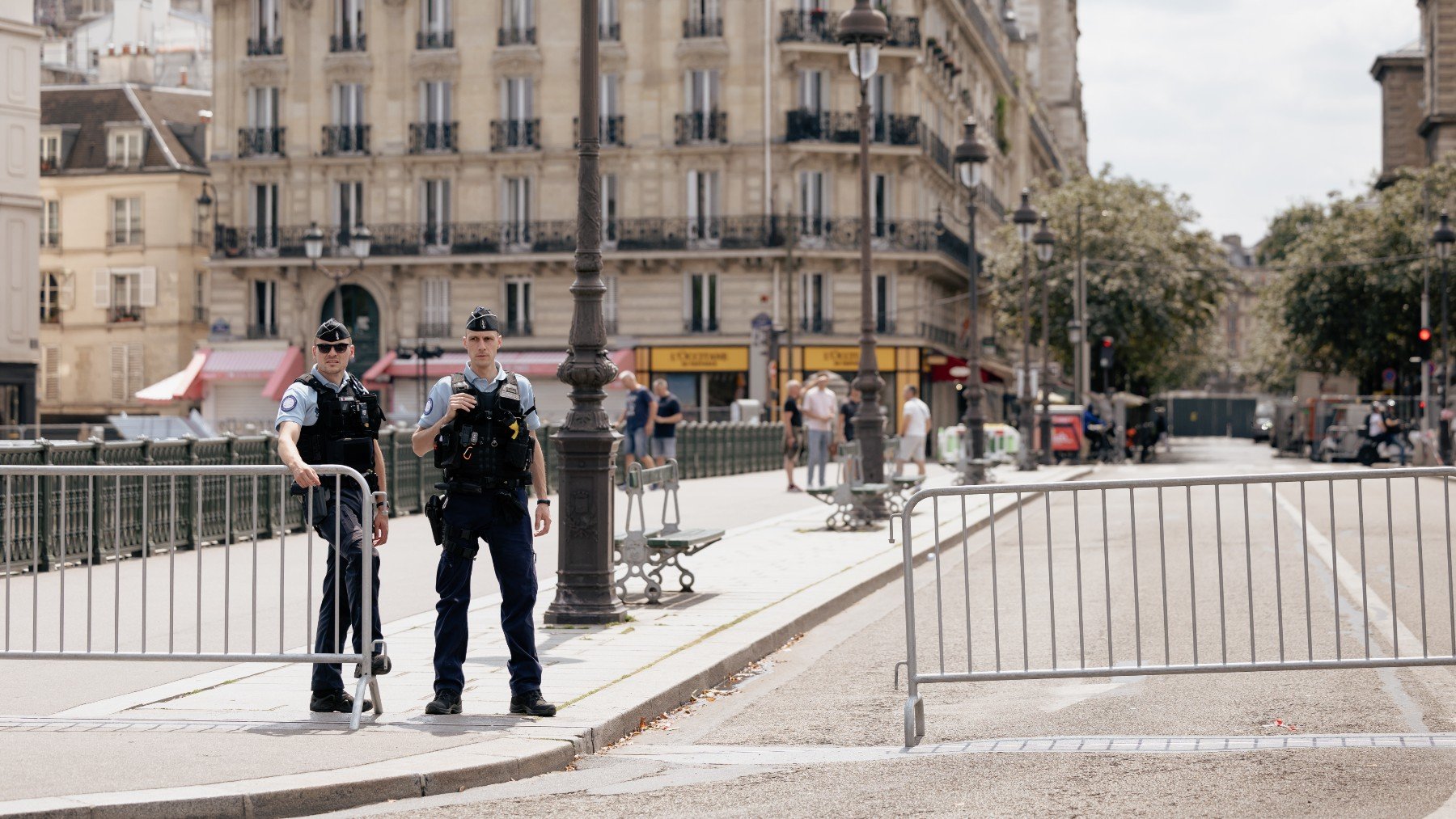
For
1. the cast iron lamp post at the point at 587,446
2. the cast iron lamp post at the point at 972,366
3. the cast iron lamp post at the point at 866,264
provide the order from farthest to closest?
the cast iron lamp post at the point at 972,366 → the cast iron lamp post at the point at 866,264 → the cast iron lamp post at the point at 587,446

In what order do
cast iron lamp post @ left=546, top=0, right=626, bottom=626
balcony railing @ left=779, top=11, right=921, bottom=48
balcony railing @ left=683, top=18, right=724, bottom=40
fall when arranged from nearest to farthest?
cast iron lamp post @ left=546, top=0, right=626, bottom=626 < balcony railing @ left=779, top=11, right=921, bottom=48 < balcony railing @ left=683, top=18, right=724, bottom=40

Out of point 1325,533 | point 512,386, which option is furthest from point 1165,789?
point 1325,533

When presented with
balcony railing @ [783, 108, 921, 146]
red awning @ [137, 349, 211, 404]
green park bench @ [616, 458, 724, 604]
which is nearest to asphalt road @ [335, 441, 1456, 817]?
green park bench @ [616, 458, 724, 604]

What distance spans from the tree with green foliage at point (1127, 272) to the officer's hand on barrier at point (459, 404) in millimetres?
55066

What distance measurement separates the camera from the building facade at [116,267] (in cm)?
6425

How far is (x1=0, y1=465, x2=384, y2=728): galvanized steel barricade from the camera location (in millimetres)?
8148

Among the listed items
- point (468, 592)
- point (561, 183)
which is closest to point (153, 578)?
point (468, 592)

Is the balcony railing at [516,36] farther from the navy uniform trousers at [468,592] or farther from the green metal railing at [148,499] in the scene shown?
the navy uniform trousers at [468,592]

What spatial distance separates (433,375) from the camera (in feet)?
184

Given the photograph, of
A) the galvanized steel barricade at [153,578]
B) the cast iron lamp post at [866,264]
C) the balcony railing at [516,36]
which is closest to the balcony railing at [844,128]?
the balcony railing at [516,36]

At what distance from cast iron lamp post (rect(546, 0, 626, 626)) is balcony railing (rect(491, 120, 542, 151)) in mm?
45526

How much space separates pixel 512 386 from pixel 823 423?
20000 mm

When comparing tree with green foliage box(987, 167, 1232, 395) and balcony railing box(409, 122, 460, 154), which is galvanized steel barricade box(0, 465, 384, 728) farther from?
tree with green foliage box(987, 167, 1232, 395)

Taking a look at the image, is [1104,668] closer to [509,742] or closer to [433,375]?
[509,742]
